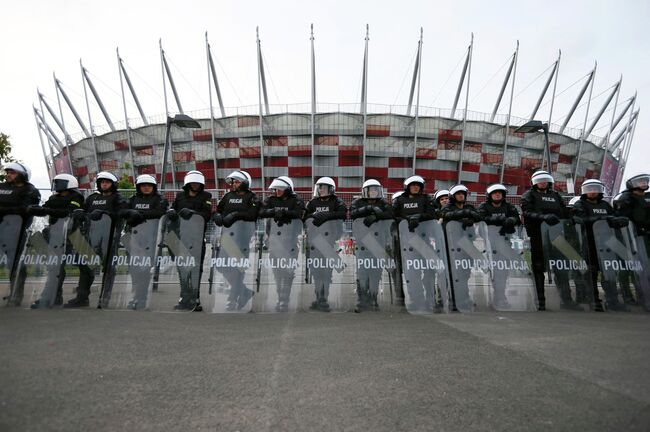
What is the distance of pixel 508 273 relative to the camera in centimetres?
538

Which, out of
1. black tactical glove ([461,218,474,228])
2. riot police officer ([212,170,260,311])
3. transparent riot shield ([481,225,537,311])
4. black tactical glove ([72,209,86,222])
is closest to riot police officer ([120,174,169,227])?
black tactical glove ([72,209,86,222])

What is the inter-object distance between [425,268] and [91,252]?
4.83 metres

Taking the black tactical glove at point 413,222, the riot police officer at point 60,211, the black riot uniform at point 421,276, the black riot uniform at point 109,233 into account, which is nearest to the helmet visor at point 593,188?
the black riot uniform at point 421,276

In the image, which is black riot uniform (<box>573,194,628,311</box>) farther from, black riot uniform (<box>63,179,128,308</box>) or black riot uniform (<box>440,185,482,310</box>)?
black riot uniform (<box>63,179,128,308</box>)

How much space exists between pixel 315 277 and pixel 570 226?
402cm

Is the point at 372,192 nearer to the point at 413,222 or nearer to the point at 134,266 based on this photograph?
the point at 413,222

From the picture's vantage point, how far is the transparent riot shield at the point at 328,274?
521 centimetres

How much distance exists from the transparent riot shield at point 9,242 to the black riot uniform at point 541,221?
7.71m

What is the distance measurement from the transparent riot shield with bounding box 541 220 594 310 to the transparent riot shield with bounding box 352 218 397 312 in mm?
2374

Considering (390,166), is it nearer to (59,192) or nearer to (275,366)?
(59,192)

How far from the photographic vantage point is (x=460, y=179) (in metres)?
32.4

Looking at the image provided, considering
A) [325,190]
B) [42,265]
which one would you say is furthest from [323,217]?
[42,265]

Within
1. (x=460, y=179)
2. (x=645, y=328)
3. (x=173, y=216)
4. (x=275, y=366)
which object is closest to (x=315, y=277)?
(x=173, y=216)

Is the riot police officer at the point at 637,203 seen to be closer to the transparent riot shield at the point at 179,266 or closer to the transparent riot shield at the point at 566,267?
the transparent riot shield at the point at 566,267
